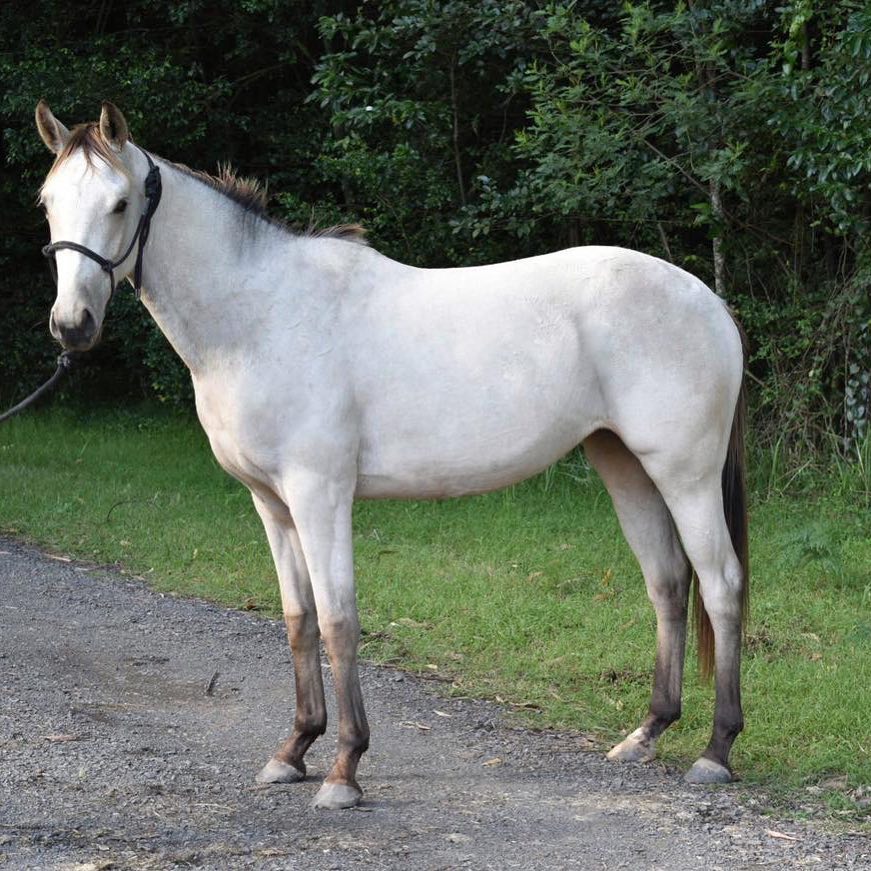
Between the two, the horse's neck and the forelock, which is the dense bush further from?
the forelock

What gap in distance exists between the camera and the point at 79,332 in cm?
386

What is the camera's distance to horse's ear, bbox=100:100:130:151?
392 centimetres

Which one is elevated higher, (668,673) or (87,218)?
(87,218)

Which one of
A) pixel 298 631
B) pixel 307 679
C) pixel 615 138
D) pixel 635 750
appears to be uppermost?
pixel 615 138

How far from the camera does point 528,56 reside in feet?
31.0

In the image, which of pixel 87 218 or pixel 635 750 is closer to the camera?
pixel 87 218

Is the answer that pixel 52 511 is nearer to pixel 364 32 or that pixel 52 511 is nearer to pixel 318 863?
pixel 364 32

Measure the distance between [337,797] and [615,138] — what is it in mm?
5637

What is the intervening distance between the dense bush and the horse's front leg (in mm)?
4843

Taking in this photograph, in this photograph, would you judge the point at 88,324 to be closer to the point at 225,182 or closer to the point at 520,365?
the point at 225,182

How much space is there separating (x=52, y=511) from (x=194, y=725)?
4616 millimetres

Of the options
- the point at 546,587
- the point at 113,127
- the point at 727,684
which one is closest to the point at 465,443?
the point at 727,684

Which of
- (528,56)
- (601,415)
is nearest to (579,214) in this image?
(528,56)

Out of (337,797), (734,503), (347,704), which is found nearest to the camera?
(337,797)
